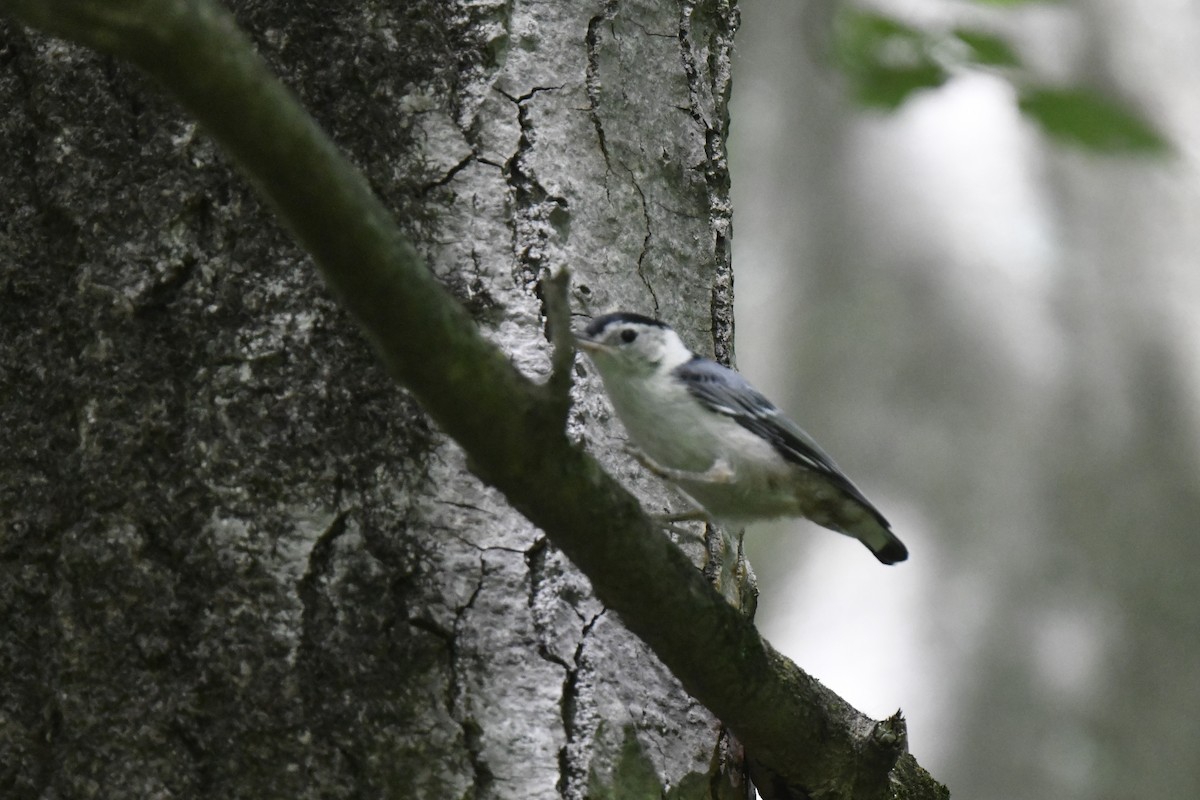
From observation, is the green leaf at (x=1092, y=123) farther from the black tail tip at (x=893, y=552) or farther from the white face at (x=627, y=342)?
the white face at (x=627, y=342)

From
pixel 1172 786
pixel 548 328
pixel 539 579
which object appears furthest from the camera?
pixel 1172 786

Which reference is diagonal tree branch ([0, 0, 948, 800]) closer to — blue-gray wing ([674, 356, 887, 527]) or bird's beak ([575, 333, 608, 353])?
bird's beak ([575, 333, 608, 353])

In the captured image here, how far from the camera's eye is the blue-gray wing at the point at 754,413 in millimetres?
1953

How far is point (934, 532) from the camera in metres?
4.89

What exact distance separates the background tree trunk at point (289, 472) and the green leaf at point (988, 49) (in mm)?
996

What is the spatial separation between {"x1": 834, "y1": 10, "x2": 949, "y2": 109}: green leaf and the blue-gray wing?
35.4 inches

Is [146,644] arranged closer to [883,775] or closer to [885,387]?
[883,775]

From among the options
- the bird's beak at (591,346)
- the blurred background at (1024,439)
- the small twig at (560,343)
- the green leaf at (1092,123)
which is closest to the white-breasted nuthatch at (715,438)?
the bird's beak at (591,346)

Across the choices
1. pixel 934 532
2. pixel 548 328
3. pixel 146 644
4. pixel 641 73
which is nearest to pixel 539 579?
pixel 548 328

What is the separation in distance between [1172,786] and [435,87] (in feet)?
13.8

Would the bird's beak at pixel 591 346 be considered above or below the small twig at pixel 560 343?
above

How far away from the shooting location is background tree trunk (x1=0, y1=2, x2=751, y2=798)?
1.44 metres

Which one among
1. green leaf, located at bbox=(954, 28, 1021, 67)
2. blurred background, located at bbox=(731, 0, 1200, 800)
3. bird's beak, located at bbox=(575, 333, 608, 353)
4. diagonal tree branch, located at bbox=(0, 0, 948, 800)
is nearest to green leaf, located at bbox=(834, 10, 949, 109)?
green leaf, located at bbox=(954, 28, 1021, 67)

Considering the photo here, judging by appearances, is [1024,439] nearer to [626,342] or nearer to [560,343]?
[626,342]
